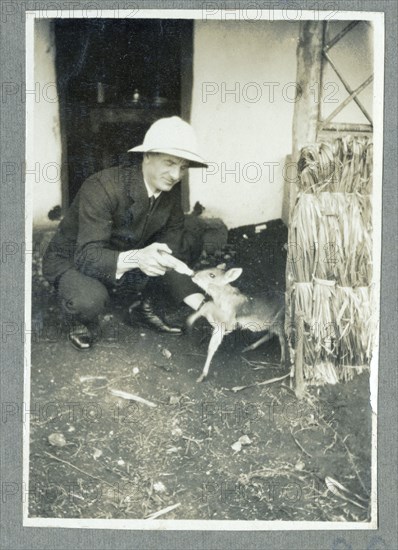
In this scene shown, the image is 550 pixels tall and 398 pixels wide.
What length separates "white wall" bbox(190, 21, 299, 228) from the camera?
125 centimetres

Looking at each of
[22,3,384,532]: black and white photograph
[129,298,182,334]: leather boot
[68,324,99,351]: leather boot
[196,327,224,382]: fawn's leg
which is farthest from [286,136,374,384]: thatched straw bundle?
[68,324,99,351]: leather boot

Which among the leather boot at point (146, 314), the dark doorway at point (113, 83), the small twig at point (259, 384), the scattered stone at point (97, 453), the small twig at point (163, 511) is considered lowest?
the small twig at point (163, 511)

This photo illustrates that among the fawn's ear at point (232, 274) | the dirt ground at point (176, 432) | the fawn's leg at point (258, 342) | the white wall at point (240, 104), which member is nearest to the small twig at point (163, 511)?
the dirt ground at point (176, 432)

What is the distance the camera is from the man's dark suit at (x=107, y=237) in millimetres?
1260

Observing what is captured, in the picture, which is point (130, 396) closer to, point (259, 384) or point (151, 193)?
point (259, 384)

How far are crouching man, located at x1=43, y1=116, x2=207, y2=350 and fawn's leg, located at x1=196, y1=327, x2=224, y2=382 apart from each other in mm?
63

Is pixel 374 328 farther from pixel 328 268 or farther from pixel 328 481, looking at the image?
pixel 328 481

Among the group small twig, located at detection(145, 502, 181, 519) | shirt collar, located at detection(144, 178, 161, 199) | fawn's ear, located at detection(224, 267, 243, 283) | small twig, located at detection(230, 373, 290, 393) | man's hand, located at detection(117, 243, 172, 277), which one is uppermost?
shirt collar, located at detection(144, 178, 161, 199)

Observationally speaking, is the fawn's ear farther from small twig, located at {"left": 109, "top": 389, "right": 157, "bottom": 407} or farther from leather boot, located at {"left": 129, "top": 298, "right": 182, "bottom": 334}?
small twig, located at {"left": 109, "top": 389, "right": 157, "bottom": 407}

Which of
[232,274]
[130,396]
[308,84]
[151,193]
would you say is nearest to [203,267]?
[232,274]

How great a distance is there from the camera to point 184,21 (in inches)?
49.3

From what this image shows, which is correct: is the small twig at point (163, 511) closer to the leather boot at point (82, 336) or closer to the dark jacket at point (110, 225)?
the leather boot at point (82, 336)

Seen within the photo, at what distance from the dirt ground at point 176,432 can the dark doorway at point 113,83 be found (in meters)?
0.23

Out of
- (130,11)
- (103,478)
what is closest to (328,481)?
(103,478)
